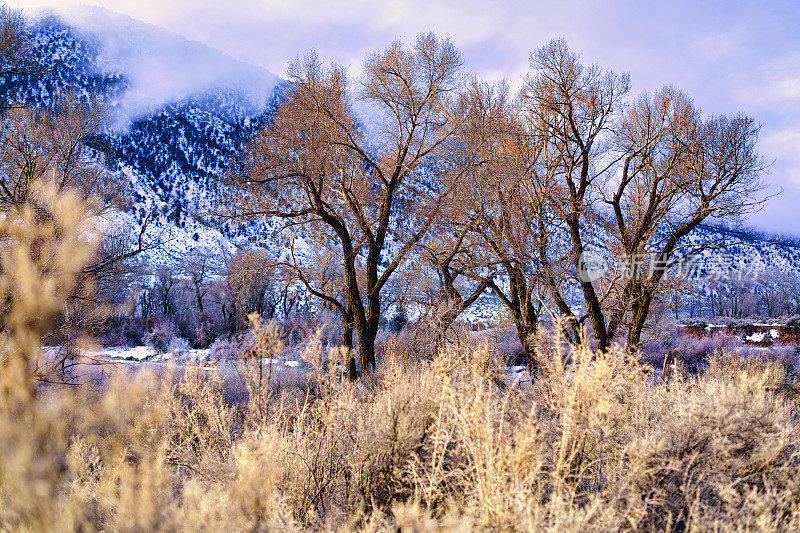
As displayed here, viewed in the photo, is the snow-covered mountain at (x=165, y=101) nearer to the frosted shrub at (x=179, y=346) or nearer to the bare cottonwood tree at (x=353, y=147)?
the bare cottonwood tree at (x=353, y=147)

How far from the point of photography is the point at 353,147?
10.3 metres

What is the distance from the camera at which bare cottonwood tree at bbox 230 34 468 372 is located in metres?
10.4

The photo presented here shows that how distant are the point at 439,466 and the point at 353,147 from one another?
870 centimetres

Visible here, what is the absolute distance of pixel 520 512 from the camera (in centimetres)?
244

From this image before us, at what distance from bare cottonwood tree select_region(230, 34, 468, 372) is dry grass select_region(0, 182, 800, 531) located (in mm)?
6049

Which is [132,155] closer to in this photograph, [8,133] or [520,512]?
[8,133]

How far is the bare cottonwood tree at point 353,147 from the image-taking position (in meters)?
10.4

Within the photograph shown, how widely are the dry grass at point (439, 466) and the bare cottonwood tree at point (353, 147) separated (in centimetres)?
605

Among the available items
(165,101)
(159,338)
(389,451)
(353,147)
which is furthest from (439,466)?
(165,101)

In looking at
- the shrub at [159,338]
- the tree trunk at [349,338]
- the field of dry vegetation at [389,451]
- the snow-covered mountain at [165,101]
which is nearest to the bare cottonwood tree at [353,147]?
the tree trunk at [349,338]

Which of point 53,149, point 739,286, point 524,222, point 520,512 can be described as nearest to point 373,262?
point 524,222

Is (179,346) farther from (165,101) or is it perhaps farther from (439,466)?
(165,101)

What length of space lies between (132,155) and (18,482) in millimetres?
87372

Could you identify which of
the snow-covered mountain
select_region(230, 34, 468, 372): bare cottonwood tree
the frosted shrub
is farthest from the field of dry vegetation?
the frosted shrub
